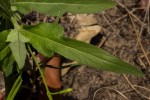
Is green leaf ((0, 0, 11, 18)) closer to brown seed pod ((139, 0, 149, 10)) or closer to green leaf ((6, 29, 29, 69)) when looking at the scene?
green leaf ((6, 29, 29, 69))

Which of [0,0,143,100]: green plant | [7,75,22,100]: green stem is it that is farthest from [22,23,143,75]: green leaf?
[7,75,22,100]: green stem

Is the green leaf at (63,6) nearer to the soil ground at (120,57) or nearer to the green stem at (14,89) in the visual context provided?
the green stem at (14,89)

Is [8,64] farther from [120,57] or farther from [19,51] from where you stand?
[120,57]

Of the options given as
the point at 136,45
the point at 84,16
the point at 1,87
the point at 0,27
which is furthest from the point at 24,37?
the point at 136,45

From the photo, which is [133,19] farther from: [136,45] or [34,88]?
[34,88]

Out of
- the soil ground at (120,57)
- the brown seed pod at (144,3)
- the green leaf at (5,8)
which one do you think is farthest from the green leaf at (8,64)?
the brown seed pod at (144,3)

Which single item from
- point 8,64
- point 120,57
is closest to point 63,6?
point 8,64
